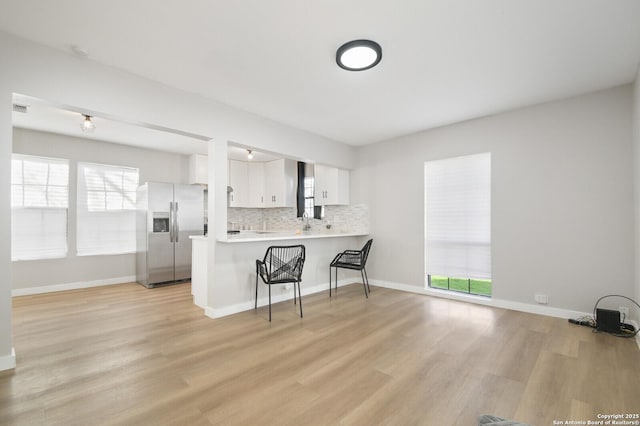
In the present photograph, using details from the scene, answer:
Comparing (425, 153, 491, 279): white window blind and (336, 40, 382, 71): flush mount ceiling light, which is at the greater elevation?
(336, 40, 382, 71): flush mount ceiling light

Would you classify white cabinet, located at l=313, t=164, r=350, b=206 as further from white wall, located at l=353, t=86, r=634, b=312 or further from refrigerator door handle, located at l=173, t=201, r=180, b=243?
refrigerator door handle, located at l=173, t=201, r=180, b=243

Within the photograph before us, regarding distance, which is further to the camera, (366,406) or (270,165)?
(270,165)

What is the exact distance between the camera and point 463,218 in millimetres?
4277

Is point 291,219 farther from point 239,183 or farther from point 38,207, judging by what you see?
point 38,207

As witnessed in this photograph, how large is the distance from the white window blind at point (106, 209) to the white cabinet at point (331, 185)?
11.8 feet

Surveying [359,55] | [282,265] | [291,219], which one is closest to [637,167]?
[359,55]

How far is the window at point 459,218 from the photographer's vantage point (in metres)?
4.08

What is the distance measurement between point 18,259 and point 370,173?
234 inches

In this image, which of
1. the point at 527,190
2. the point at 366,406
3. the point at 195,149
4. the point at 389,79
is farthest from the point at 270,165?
the point at 366,406

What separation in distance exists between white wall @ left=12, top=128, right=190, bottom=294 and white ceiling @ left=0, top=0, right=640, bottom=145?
3.27m

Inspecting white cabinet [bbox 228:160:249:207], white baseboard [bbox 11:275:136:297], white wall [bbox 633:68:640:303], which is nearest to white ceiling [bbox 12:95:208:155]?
white cabinet [bbox 228:160:249:207]

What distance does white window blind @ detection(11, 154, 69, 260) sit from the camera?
455 centimetres

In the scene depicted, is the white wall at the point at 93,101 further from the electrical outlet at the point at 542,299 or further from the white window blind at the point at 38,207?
the electrical outlet at the point at 542,299

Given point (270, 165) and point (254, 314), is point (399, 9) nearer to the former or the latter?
point (254, 314)
